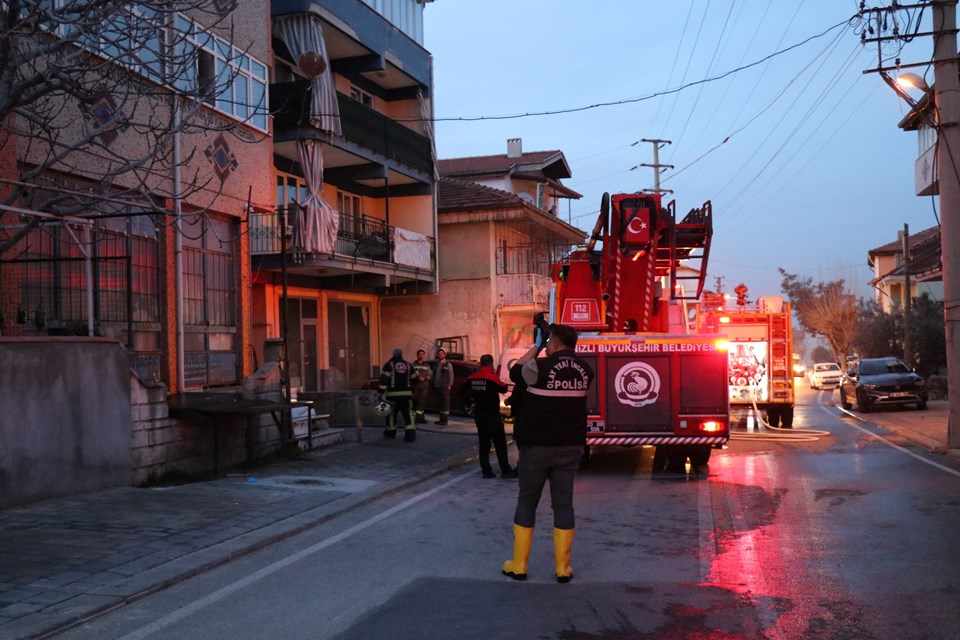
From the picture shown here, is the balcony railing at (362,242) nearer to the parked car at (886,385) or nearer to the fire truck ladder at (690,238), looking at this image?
the fire truck ladder at (690,238)

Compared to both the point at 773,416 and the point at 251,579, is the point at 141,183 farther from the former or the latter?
the point at 773,416

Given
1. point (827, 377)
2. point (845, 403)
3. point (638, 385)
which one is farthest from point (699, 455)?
point (827, 377)

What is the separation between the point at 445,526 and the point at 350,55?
17.8 metres

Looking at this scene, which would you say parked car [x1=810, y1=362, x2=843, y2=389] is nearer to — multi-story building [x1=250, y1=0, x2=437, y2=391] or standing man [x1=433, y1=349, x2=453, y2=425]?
multi-story building [x1=250, y1=0, x2=437, y2=391]

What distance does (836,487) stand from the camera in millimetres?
11312

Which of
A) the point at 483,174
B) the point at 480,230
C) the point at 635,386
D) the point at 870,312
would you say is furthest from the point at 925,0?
the point at 870,312

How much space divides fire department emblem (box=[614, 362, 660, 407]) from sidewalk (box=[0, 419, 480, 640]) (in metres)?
3.04

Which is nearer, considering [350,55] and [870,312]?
[350,55]

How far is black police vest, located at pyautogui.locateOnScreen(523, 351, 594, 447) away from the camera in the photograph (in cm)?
689

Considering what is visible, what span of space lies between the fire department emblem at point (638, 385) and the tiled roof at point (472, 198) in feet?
58.7

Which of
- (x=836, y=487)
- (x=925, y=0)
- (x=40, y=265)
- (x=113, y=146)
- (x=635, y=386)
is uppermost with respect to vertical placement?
(x=925, y=0)

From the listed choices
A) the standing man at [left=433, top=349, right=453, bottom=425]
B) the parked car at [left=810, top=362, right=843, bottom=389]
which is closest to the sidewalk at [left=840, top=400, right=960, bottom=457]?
the standing man at [left=433, top=349, right=453, bottom=425]

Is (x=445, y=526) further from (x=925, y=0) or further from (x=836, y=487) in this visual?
(x=925, y=0)

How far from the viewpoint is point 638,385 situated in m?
12.5
